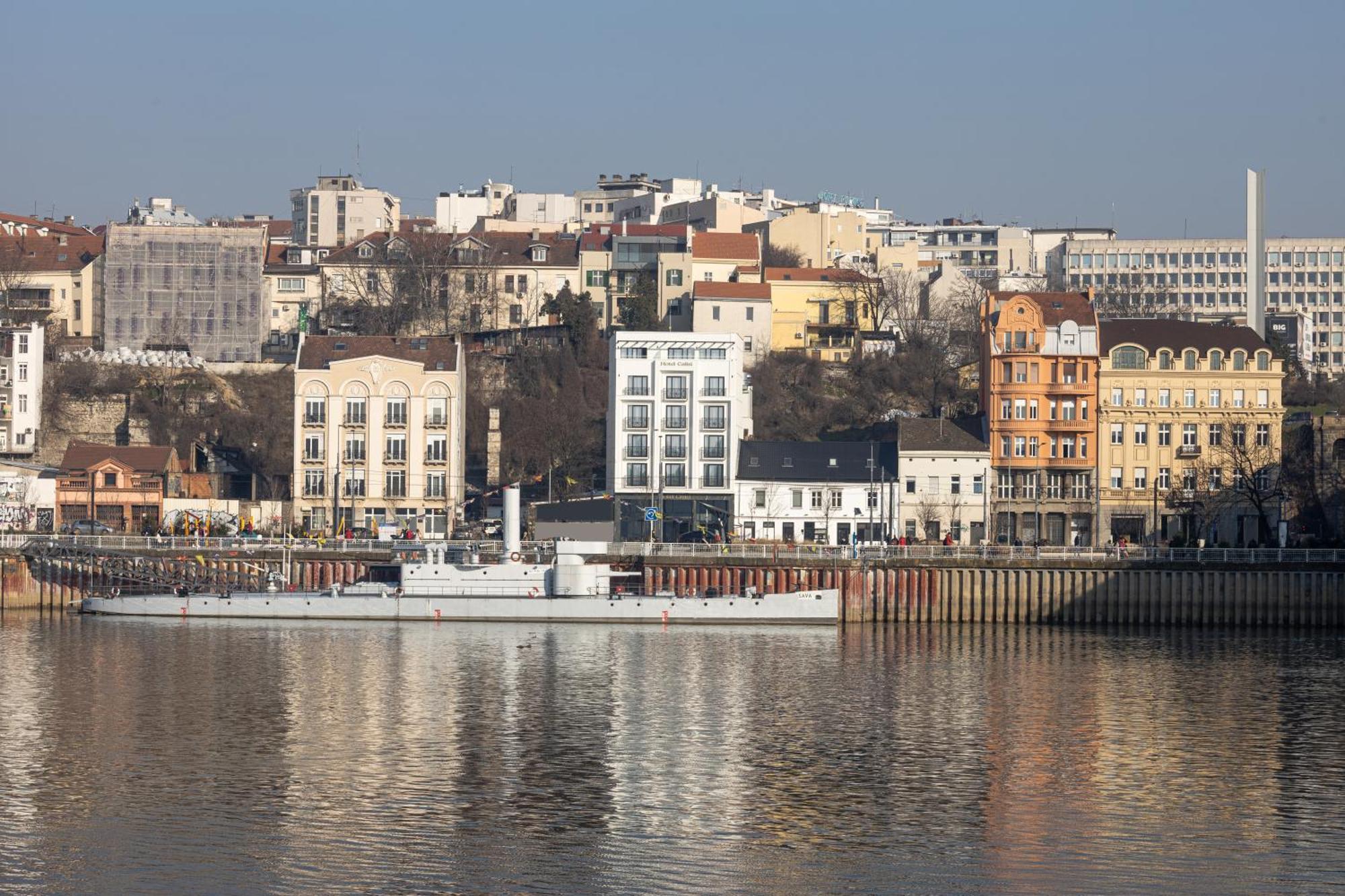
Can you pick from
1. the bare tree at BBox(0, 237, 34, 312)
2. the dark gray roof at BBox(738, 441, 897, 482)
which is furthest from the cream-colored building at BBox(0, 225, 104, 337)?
the dark gray roof at BBox(738, 441, 897, 482)

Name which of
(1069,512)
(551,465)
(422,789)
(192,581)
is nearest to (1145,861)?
(422,789)

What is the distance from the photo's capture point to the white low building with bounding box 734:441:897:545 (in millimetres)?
96562

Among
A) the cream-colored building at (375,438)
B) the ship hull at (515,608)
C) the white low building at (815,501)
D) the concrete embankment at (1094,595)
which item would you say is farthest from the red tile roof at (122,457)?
the concrete embankment at (1094,595)

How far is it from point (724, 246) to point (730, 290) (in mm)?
9399

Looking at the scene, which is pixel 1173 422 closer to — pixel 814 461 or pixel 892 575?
pixel 814 461

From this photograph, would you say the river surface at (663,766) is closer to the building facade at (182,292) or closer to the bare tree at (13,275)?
the building facade at (182,292)

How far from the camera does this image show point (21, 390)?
10688 cm

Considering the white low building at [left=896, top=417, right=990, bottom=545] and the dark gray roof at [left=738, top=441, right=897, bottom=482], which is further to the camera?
the dark gray roof at [left=738, top=441, right=897, bottom=482]

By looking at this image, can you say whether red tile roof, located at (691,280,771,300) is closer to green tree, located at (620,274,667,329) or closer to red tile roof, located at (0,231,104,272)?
green tree, located at (620,274,667,329)

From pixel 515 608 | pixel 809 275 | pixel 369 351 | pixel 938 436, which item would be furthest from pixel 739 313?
pixel 515 608

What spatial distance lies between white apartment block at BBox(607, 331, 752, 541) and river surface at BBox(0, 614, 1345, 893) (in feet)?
86.0

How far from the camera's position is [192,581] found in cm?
8275

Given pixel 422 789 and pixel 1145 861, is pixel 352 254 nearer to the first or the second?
pixel 422 789

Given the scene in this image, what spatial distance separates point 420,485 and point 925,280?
176ft
